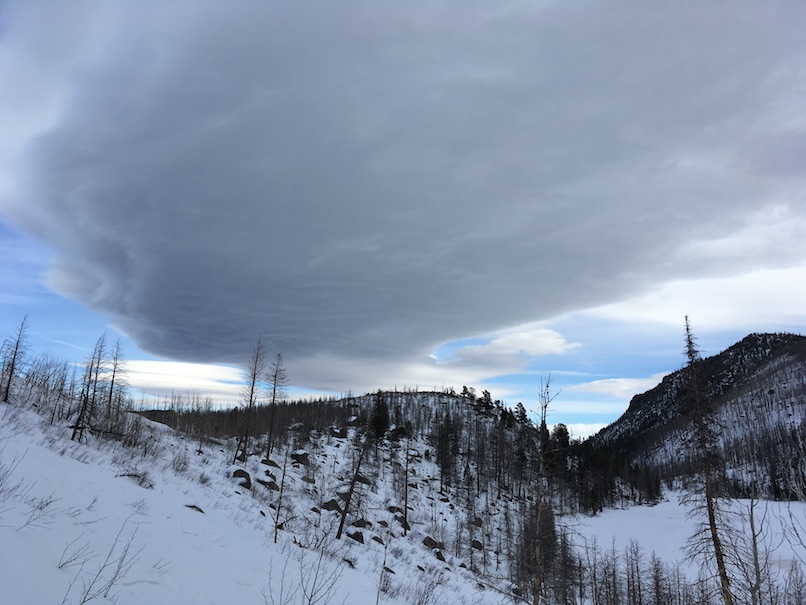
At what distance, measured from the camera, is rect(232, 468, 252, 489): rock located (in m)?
33.5

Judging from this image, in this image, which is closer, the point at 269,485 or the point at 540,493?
the point at 540,493

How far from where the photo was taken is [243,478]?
34406mm

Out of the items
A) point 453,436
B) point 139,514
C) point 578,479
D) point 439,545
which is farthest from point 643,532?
point 139,514

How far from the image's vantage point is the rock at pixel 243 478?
3350 centimetres

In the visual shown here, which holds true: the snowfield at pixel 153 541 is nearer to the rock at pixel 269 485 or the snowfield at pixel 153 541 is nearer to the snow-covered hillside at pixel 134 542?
the snow-covered hillside at pixel 134 542

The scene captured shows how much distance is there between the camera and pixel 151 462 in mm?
24766

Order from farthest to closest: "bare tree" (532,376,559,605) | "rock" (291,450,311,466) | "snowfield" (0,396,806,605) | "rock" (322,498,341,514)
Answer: "rock" (291,450,311,466), "rock" (322,498,341,514), "bare tree" (532,376,559,605), "snowfield" (0,396,806,605)

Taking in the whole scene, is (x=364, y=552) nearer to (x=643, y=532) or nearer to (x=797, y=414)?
(x=643, y=532)

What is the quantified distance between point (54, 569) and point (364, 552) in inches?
1088

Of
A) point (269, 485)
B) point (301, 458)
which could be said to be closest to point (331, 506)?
point (269, 485)

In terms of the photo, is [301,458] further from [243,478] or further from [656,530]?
[656,530]

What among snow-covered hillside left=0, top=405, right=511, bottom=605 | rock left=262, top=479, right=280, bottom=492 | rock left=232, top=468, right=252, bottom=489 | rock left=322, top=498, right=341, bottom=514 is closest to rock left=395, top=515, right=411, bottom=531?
rock left=322, top=498, right=341, bottom=514

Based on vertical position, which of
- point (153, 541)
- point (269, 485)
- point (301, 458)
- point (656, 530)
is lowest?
point (656, 530)

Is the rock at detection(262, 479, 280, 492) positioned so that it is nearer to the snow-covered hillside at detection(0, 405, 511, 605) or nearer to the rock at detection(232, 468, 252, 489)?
the rock at detection(232, 468, 252, 489)
